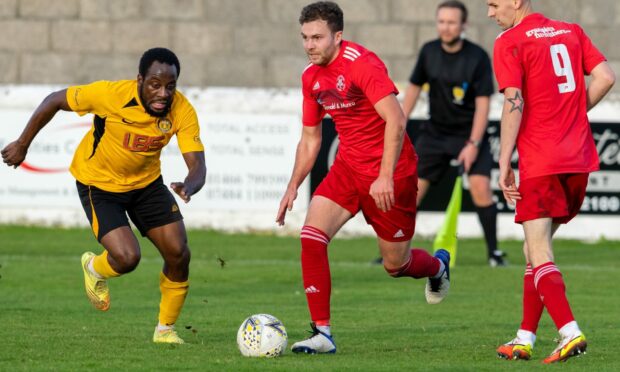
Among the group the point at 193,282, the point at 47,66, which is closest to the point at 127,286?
the point at 193,282

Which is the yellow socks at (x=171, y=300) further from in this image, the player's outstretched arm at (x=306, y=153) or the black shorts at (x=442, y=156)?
the black shorts at (x=442, y=156)

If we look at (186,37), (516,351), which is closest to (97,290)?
(516,351)

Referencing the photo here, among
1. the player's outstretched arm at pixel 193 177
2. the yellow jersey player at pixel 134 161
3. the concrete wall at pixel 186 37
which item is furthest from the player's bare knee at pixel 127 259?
the concrete wall at pixel 186 37

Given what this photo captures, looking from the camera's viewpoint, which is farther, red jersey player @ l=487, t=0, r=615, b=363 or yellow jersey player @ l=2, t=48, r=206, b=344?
yellow jersey player @ l=2, t=48, r=206, b=344

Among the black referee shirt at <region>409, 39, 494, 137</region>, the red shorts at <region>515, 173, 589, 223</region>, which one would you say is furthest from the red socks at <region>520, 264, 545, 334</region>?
the black referee shirt at <region>409, 39, 494, 137</region>

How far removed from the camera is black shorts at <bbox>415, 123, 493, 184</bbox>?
43.7 ft

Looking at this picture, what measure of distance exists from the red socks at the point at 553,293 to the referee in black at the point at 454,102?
18.8 feet

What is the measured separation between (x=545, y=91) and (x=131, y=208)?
2.82m

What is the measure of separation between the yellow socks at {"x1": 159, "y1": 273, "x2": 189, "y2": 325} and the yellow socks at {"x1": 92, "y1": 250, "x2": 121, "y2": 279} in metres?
0.35

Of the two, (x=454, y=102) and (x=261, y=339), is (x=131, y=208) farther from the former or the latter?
(x=454, y=102)

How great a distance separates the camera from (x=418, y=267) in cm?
873

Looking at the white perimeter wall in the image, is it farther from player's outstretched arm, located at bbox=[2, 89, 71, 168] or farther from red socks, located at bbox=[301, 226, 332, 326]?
red socks, located at bbox=[301, 226, 332, 326]

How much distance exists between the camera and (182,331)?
29.2 feet

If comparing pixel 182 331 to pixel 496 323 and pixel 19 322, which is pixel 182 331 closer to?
pixel 19 322
